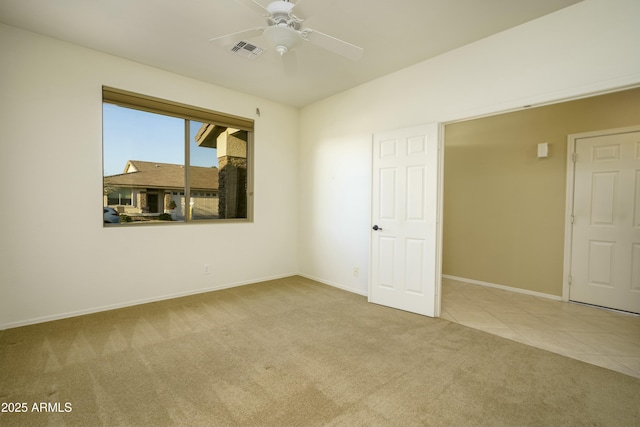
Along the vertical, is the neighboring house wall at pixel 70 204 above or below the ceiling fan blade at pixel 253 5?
below

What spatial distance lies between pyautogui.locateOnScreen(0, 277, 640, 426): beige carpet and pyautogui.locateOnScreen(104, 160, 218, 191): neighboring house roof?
1.58 m

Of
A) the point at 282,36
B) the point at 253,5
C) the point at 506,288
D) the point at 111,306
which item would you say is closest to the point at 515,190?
the point at 506,288

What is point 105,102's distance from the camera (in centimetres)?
327

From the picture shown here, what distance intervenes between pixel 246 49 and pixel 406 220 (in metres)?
2.49

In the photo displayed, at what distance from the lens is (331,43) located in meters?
2.32

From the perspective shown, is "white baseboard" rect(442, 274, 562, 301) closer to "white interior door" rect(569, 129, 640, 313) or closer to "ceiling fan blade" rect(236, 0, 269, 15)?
"white interior door" rect(569, 129, 640, 313)

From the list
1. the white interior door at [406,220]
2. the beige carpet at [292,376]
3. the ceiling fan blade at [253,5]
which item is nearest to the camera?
the beige carpet at [292,376]

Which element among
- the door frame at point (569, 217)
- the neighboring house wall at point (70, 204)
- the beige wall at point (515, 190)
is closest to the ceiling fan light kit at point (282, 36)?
the neighboring house wall at point (70, 204)

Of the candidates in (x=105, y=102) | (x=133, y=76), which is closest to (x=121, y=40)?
(x=133, y=76)

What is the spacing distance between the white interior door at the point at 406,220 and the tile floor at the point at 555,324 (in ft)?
1.62

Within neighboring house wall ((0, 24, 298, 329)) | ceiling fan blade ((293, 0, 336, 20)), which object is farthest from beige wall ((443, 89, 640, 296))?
neighboring house wall ((0, 24, 298, 329))

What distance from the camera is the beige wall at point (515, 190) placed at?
3.81 m

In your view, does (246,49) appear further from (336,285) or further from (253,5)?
(336,285)

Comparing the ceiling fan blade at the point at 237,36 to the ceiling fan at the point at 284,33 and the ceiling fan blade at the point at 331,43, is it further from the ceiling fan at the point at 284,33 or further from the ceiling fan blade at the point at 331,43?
the ceiling fan blade at the point at 331,43
